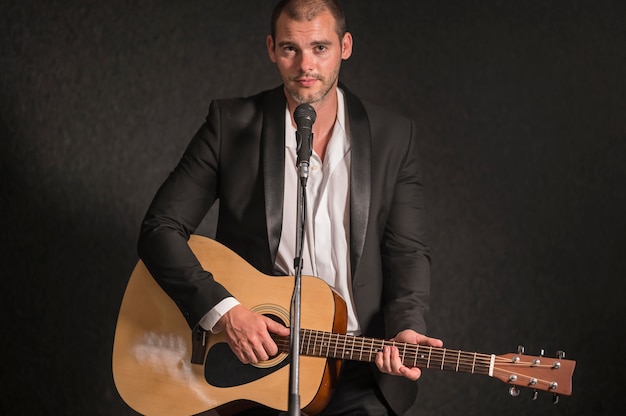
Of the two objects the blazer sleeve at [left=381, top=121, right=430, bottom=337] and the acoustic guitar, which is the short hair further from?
the acoustic guitar

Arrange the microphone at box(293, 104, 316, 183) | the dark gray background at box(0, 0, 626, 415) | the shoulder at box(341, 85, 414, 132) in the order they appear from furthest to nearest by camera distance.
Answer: the dark gray background at box(0, 0, 626, 415)
the shoulder at box(341, 85, 414, 132)
the microphone at box(293, 104, 316, 183)

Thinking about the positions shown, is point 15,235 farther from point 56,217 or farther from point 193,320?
point 193,320

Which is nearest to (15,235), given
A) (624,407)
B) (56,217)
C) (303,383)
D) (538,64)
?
(56,217)

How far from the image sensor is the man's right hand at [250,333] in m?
2.75

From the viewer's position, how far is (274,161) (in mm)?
3125

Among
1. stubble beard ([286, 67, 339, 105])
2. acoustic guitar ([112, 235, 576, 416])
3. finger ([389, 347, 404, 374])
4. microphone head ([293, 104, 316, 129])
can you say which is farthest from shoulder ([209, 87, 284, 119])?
finger ([389, 347, 404, 374])

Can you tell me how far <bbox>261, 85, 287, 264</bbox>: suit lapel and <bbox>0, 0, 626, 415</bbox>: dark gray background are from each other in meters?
0.99

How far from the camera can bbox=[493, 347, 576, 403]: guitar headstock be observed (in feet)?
8.09

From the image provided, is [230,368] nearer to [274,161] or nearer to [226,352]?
[226,352]

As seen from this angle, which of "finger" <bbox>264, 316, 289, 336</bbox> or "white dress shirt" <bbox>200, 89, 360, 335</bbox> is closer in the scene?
"finger" <bbox>264, 316, 289, 336</bbox>

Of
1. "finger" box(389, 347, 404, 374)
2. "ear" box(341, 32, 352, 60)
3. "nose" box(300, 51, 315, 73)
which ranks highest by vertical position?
"ear" box(341, 32, 352, 60)

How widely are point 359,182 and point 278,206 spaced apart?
12.1 inches

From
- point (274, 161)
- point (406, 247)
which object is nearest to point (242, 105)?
point (274, 161)

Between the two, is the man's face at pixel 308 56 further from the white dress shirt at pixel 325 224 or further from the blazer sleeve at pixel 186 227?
the blazer sleeve at pixel 186 227
